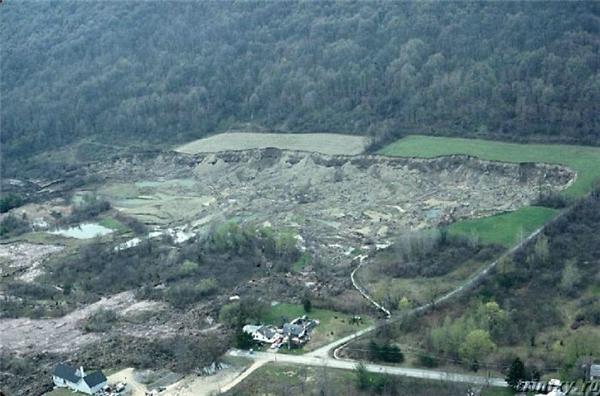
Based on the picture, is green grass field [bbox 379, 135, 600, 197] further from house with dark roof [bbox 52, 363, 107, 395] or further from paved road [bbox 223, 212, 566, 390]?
house with dark roof [bbox 52, 363, 107, 395]

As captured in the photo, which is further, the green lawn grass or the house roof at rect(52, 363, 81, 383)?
the green lawn grass

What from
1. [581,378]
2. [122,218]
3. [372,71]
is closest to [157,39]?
[372,71]

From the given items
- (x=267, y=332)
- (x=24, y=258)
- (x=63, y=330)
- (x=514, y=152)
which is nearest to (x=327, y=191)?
(x=514, y=152)

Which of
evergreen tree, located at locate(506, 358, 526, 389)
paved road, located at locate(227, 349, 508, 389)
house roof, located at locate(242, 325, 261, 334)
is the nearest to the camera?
evergreen tree, located at locate(506, 358, 526, 389)

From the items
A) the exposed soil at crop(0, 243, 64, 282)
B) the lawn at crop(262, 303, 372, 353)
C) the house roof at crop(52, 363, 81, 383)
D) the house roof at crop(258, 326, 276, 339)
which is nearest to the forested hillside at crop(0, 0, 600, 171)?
the exposed soil at crop(0, 243, 64, 282)

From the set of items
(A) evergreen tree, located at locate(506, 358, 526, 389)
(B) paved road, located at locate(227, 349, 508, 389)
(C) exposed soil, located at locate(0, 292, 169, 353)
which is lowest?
(C) exposed soil, located at locate(0, 292, 169, 353)

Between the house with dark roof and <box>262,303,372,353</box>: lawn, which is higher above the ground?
the house with dark roof

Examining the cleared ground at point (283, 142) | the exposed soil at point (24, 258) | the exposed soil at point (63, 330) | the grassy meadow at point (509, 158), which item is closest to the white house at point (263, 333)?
the exposed soil at point (63, 330)
